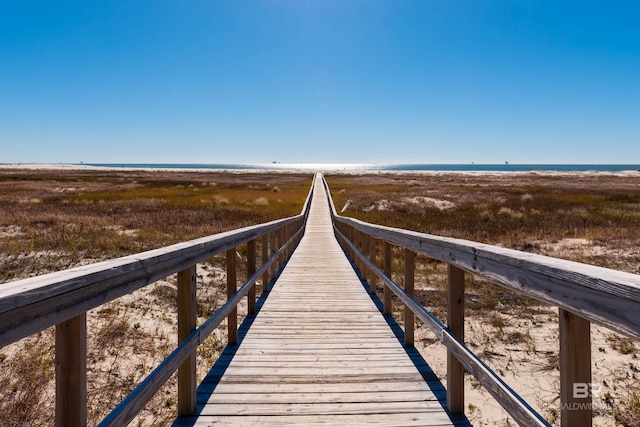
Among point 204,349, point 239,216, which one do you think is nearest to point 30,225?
point 239,216

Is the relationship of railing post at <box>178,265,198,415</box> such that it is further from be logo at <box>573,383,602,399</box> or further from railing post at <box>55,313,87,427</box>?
be logo at <box>573,383,602,399</box>

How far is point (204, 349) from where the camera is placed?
16.6 ft

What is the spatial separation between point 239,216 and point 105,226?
21.2 ft

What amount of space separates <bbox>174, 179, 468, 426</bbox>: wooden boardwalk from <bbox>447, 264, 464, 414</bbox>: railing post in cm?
13

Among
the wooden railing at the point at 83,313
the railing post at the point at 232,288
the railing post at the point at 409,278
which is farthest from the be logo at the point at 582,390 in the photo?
the railing post at the point at 232,288

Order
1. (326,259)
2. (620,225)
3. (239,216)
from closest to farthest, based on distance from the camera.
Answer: (326,259) < (620,225) < (239,216)

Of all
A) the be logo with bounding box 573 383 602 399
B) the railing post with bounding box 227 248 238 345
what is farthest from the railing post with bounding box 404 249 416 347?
the be logo with bounding box 573 383 602 399

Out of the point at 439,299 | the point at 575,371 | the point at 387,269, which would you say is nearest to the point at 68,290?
the point at 575,371

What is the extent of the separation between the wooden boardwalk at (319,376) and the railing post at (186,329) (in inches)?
4.6

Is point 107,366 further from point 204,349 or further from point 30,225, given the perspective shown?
point 30,225

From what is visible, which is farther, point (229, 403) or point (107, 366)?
point (107, 366)

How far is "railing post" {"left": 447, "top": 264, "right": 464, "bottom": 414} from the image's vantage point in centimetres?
271

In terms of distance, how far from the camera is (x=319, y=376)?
3459mm

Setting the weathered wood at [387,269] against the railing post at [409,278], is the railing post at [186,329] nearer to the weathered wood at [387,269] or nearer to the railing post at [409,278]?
the railing post at [409,278]
